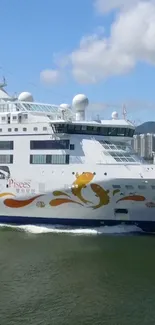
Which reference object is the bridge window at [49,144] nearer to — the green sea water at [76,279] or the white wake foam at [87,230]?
the white wake foam at [87,230]

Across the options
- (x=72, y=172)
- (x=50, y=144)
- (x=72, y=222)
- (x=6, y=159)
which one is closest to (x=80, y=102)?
(x=50, y=144)

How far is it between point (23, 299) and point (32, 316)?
112 cm

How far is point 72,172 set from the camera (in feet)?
64.3

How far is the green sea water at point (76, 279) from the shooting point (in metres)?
11.0

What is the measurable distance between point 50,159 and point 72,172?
137 cm

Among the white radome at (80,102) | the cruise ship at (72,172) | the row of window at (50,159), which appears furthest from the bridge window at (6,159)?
the white radome at (80,102)

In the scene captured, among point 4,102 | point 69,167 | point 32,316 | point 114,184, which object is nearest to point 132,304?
point 32,316

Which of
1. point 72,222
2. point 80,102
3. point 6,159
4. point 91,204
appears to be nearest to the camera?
point 91,204

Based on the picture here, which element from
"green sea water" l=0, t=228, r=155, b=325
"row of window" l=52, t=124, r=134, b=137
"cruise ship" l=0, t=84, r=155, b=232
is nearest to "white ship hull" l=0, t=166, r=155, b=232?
"cruise ship" l=0, t=84, r=155, b=232

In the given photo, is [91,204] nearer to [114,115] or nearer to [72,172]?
[72,172]

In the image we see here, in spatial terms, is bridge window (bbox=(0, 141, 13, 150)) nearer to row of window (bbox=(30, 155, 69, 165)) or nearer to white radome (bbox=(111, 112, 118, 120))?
row of window (bbox=(30, 155, 69, 165))

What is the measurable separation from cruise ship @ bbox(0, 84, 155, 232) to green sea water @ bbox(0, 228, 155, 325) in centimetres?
114

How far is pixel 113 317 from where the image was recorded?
10.9m

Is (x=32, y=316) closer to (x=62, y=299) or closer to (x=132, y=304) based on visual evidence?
(x=62, y=299)
